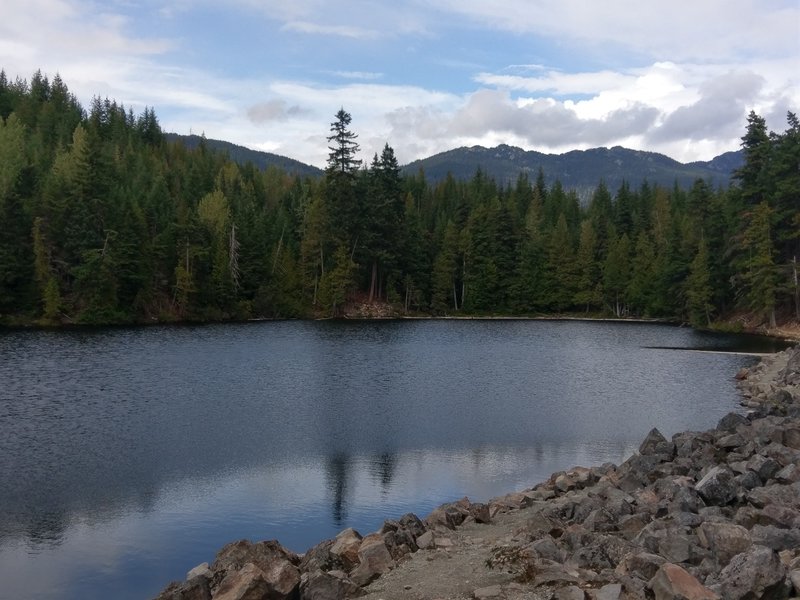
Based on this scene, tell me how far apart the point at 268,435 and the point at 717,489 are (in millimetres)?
17762

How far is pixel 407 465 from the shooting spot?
24.6 m

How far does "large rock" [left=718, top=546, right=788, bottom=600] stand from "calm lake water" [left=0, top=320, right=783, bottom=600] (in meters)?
10.6

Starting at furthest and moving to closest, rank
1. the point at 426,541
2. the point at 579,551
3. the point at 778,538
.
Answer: the point at 426,541 → the point at 579,551 → the point at 778,538

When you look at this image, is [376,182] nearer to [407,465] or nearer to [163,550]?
[407,465]

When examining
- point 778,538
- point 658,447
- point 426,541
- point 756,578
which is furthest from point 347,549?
point 658,447

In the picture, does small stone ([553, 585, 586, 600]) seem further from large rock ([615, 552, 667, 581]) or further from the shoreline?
the shoreline

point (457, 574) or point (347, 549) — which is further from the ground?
point (457, 574)

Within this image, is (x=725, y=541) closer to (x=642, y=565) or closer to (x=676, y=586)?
(x=642, y=565)

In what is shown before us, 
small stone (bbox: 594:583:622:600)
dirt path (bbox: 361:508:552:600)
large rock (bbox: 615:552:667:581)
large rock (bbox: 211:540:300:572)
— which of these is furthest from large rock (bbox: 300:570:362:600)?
large rock (bbox: 615:552:667:581)

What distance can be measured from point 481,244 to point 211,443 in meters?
84.9

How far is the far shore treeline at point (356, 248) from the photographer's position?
3041 inches

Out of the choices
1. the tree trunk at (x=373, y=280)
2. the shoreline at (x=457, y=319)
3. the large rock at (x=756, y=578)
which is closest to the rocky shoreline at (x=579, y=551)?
the large rock at (x=756, y=578)

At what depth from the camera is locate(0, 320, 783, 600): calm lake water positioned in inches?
714

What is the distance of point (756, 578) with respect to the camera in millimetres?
9672
